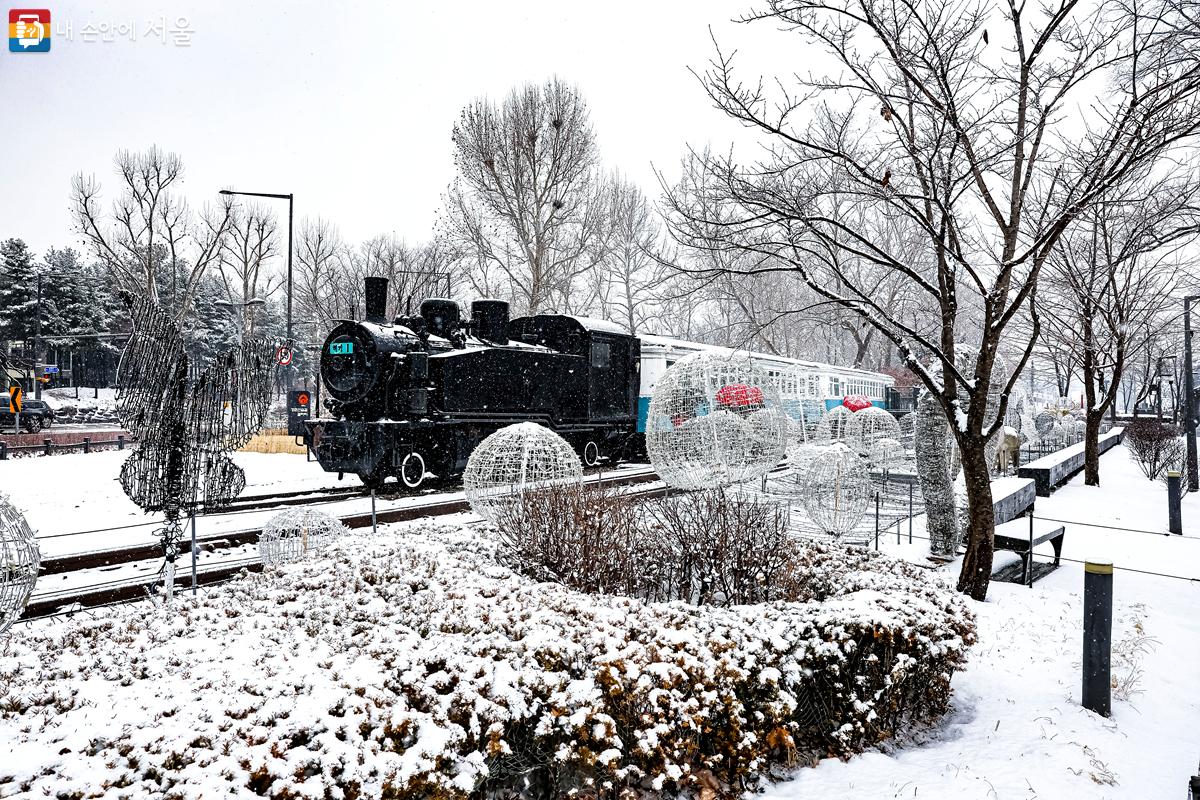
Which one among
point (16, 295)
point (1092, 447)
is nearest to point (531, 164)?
point (1092, 447)

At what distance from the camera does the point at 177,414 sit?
5.52 metres

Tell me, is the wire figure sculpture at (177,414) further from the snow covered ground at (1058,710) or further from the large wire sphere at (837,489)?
the large wire sphere at (837,489)

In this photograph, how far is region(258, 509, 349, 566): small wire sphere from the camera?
20.8 ft

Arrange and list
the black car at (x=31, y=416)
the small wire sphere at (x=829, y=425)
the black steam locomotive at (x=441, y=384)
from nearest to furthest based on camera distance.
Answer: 1. the black steam locomotive at (x=441, y=384)
2. the small wire sphere at (x=829, y=425)
3. the black car at (x=31, y=416)

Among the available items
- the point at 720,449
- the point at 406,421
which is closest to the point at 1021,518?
the point at 720,449

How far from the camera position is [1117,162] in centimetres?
500

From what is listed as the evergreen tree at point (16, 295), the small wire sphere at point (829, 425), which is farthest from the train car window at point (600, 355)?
the evergreen tree at point (16, 295)

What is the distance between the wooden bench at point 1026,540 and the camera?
700cm

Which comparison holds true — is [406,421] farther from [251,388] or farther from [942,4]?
[942,4]

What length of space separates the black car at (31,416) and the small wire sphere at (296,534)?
23.9 metres

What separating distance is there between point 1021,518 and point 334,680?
9528 mm

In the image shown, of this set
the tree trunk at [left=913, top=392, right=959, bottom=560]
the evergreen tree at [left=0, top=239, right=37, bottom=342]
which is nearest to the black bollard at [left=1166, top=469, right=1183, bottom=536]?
the tree trunk at [left=913, top=392, right=959, bottom=560]

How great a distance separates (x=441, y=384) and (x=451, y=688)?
9.32m

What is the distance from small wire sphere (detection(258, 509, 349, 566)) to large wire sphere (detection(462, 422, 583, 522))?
1460mm
